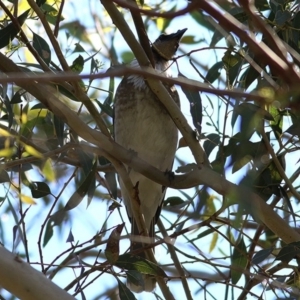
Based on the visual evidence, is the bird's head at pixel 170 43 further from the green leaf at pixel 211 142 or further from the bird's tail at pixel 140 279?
the green leaf at pixel 211 142

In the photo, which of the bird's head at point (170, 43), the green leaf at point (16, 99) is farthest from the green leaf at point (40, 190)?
the bird's head at point (170, 43)

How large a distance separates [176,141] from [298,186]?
35.1 inches

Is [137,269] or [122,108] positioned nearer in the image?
[137,269]

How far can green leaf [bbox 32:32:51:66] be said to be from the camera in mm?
2486

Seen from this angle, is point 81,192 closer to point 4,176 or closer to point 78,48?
point 4,176

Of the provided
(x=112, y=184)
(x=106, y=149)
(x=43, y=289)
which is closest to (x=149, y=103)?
(x=112, y=184)

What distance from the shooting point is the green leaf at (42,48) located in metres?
2.49

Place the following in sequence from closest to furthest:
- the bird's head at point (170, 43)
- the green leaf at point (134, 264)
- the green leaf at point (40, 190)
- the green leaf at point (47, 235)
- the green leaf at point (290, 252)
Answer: the green leaf at point (290, 252) → the green leaf at point (134, 264) → the green leaf at point (40, 190) → the green leaf at point (47, 235) → the bird's head at point (170, 43)

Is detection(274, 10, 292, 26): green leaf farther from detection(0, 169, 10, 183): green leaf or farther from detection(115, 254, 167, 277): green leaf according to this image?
detection(0, 169, 10, 183): green leaf

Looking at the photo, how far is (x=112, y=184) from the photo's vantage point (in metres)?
2.88

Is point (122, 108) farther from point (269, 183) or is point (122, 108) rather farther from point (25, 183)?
point (269, 183)

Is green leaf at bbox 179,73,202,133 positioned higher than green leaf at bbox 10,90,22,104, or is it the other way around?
green leaf at bbox 179,73,202,133

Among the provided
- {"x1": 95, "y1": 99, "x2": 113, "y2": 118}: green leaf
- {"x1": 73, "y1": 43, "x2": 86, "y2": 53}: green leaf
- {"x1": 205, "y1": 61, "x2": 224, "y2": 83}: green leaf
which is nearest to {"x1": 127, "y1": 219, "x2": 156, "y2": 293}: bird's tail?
{"x1": 95, "y1": 99, "x2": 113, "y2": 118}: green leaf

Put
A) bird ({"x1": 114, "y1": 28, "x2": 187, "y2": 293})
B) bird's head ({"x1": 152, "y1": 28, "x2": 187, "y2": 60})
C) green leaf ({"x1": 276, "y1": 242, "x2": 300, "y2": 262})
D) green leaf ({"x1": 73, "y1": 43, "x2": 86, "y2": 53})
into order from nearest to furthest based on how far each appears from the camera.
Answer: green leaf ({"x1": 276, "y1": 242, "x2": 300, "y2": 262}), green leaf ({"x1": 73, "y1": 43, "x2": 86, "y2": 53}), bird ({"x1": 114, "y1": 28, "x2": 187, "y2": 293}), bird's head ({"x1": 152, "y1": 28, "x2": 187, "y2": 60})
